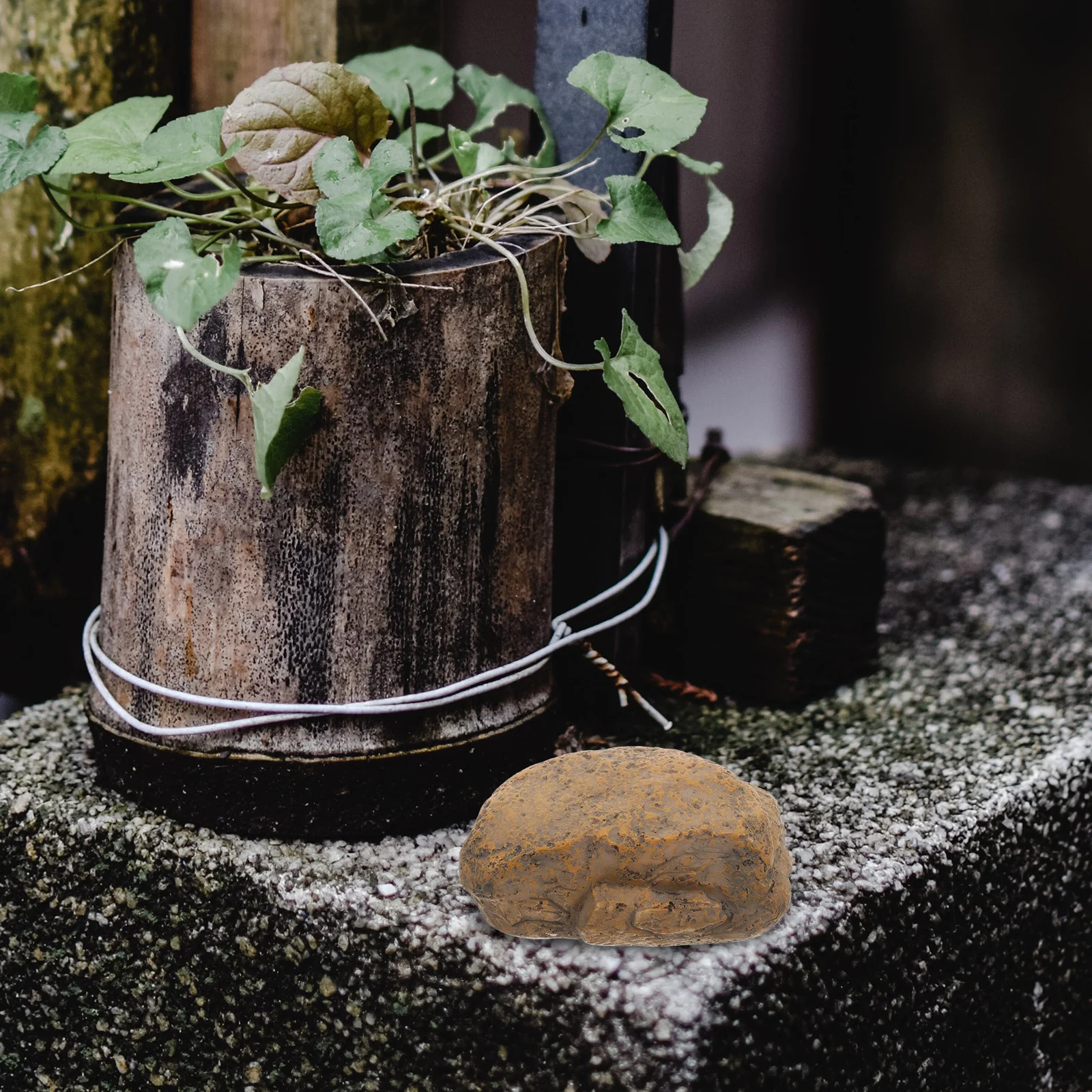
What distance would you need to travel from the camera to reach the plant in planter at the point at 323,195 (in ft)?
3.47

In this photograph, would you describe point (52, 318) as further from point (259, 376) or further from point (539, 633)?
point (539, 633)

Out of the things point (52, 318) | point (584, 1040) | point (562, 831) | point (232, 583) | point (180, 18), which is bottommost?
point (584, 1040)

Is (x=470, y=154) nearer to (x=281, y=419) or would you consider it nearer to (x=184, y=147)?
(x=184, y=147)

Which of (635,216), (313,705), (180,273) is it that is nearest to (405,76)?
(635,216)

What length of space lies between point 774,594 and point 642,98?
2.10 feet

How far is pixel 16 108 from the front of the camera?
111cm

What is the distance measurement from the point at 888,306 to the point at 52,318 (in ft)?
7.01

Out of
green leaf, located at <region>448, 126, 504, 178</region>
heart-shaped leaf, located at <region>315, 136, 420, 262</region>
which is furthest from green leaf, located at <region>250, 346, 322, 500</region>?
green leaf, located at <region>448, 126, 504, 178</region>

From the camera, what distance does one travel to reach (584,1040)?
1005 millimetres

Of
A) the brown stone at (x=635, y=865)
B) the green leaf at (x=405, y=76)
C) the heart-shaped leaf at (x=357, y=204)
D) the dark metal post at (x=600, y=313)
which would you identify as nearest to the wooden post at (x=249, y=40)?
the green leaf at (x=405, y=76)

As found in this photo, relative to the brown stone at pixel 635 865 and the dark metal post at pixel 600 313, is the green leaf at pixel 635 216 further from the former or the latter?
the brown stone at pixel 635 865

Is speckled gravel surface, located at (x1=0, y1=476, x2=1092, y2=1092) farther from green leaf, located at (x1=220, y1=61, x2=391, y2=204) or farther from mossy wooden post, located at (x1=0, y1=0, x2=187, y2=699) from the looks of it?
green leaf, located at (x1=220, y1=61, x2=391, y2=204)

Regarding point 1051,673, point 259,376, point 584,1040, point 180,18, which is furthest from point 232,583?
point 1051,673

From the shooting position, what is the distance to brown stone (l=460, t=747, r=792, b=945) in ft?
3.35
